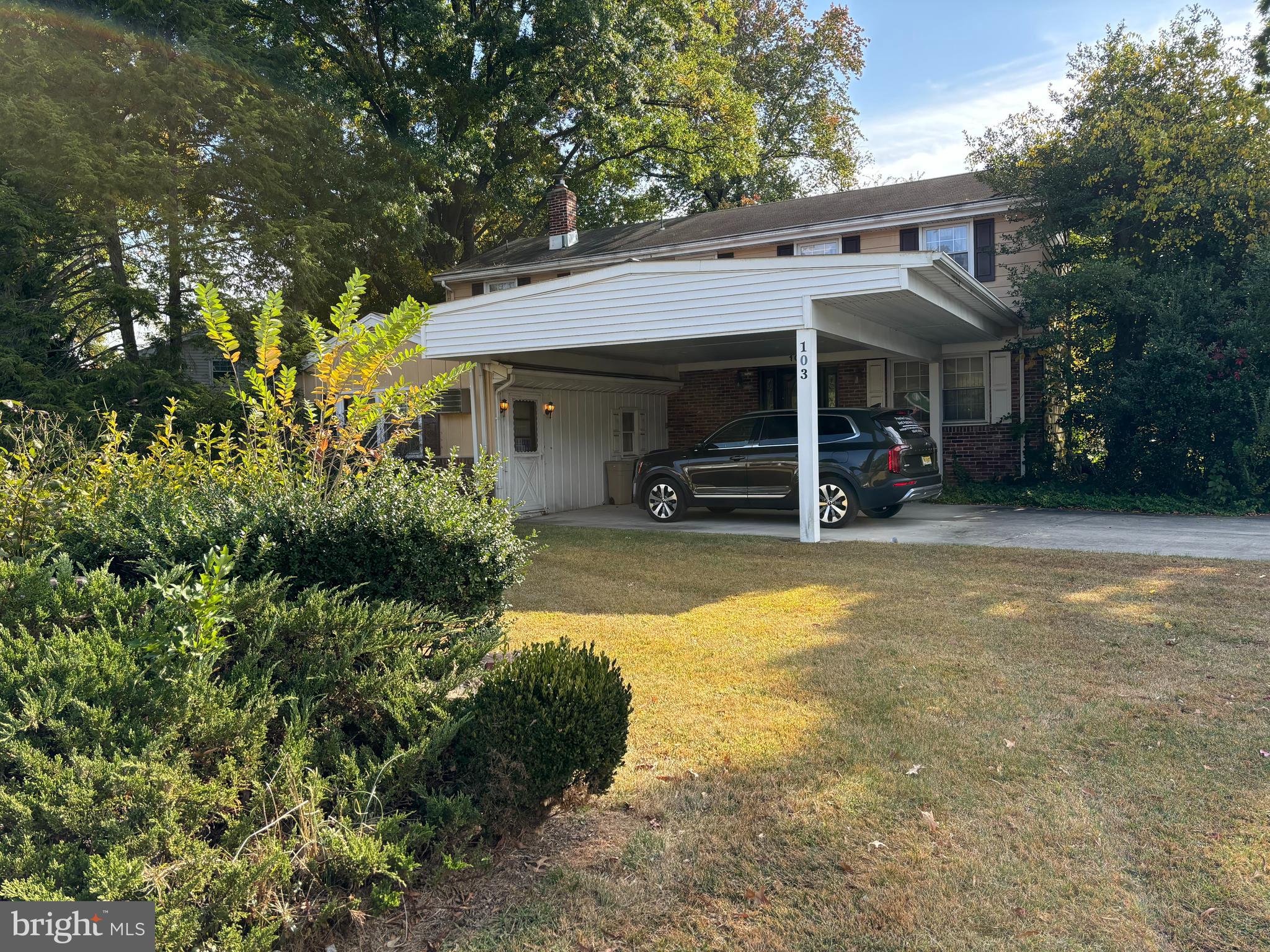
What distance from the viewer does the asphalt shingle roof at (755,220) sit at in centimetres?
1598

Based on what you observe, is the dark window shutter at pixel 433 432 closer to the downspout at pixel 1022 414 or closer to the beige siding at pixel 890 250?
the beige siding at pixel 890 250

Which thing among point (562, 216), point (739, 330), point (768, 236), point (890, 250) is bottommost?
point (739, 330)

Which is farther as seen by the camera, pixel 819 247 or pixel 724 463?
pixel 819 247

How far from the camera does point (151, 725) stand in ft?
9.19

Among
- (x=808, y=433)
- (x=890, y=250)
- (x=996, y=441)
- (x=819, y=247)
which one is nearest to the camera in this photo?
(x=808, y=433)

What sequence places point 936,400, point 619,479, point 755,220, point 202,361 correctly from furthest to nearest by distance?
point 202,361
point 755,220
point 619,479
point 936,400

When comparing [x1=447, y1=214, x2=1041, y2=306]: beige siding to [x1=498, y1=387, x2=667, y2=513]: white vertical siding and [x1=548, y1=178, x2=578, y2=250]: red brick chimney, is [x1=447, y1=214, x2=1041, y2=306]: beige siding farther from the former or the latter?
[x1=498, y1=387, x2=667, y2=513]: white vertical siding

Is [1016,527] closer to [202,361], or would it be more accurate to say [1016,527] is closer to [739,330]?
[739,330]

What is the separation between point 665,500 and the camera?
1314cm

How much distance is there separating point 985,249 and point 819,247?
10.3 feet

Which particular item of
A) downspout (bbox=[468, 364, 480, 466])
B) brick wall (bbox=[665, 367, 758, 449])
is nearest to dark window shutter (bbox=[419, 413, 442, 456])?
downspout (bbox=[468, 364, 480, 466])

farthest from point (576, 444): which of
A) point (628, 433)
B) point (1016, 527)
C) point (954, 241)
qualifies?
point (954, 241)

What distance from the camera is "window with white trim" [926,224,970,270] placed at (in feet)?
50.3

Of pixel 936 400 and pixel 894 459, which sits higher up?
pixel 936 400
